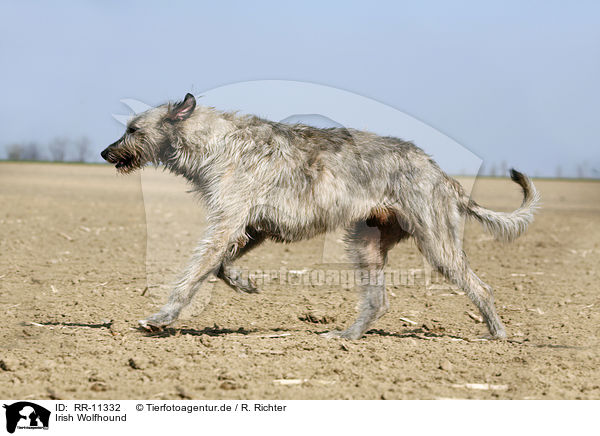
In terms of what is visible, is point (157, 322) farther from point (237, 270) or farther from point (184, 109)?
point (184, 109)

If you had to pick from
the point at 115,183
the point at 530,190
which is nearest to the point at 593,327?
the point at 530,190

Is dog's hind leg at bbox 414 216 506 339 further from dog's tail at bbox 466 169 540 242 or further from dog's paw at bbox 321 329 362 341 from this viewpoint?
dog's paw at bbox 321 329 362 341

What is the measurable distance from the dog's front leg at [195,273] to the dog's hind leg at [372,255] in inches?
56.5

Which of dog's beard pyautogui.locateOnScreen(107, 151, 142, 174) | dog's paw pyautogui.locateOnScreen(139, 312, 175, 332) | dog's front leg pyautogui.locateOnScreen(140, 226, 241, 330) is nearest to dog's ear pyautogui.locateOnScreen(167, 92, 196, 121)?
dog's beard pyautogui.locateOnScreen(107, 151, 142, 174)

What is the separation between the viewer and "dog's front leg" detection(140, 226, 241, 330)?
5957 millimetres

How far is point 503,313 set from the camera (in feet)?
26.0

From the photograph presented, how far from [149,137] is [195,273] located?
4.94ft

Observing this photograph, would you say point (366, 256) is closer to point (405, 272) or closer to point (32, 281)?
point (405, 272)

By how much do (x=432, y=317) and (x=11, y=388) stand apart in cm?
458

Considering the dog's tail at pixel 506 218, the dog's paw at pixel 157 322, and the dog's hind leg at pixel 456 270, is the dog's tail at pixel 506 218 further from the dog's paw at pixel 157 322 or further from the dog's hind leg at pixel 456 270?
the dog's paw at pixel 157 322

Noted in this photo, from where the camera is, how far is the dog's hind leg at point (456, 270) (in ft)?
21.3
